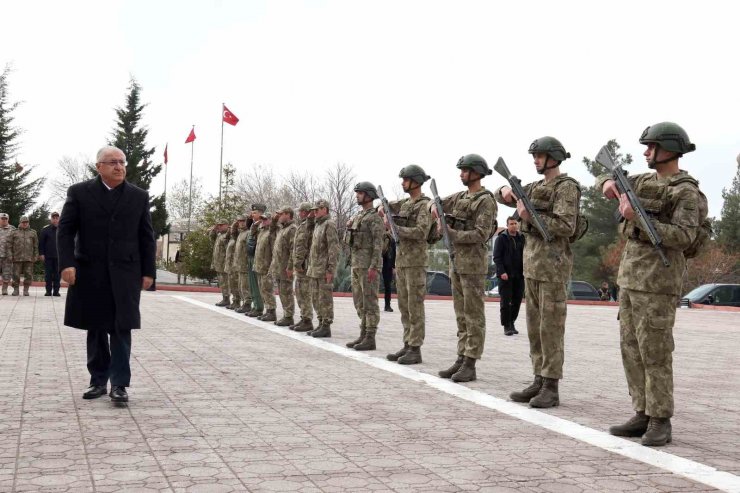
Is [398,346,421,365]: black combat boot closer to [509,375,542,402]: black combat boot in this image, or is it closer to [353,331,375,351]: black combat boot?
[353,331,375,351]: black combat boot

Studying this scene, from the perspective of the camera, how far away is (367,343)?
36.4ft

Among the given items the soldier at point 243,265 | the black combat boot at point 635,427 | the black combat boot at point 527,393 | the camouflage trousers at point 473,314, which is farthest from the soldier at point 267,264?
the black combat boot at point 635,427

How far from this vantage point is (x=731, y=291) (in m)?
29.7

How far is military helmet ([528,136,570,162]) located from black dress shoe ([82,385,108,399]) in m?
4.07

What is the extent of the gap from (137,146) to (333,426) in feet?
195

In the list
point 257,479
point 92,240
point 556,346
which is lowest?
point 257,479

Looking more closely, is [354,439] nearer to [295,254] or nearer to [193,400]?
[193,400]

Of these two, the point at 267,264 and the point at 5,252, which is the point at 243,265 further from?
the point at 5,252

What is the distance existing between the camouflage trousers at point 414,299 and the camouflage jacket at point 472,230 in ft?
3.79

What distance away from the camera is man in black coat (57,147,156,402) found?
675cm

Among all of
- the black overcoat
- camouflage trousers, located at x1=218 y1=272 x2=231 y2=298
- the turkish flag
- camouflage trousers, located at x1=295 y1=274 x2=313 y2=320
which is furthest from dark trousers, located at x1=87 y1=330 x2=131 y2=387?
the turkish flag

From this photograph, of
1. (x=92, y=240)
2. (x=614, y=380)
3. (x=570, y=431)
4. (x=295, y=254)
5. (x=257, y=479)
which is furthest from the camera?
(x=295, y=254)

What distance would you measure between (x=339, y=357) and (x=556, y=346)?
3.70 metres

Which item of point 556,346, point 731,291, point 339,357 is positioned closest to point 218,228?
point 339,357
